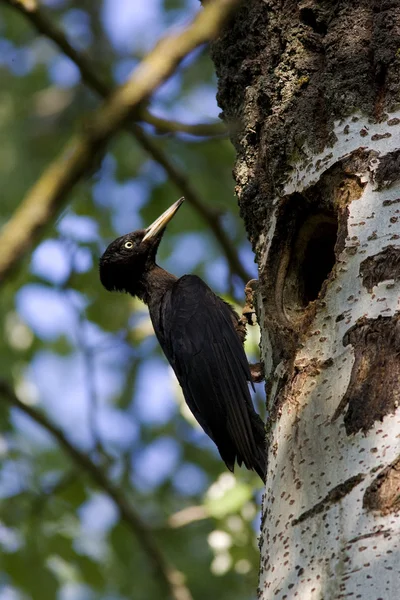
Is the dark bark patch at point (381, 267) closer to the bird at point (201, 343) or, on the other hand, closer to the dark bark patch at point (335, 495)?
the dark bark patch at point (335, 495)

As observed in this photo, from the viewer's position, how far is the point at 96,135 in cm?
250

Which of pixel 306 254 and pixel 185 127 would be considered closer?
pixel 306 254

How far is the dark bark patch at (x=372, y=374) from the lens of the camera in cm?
258

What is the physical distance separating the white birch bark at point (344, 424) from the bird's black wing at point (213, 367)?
4.09ft

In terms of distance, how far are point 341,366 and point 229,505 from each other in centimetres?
313

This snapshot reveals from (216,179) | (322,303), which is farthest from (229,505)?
(216,179)

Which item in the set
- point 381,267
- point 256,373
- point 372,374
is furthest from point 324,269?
point 256,373

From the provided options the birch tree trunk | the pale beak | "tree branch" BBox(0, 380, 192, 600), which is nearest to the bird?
the pale beak

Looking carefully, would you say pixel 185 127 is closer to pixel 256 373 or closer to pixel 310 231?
pixel 310 231

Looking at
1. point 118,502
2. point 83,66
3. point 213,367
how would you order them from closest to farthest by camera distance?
1. point 83,66
2. point 213,367
3. point 118,502

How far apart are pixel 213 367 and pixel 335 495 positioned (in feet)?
8.63

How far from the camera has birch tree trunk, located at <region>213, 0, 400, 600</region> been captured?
2393mm

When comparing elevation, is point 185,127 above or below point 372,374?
above

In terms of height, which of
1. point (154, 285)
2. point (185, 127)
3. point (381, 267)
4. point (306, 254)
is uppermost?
point (154, 285)
